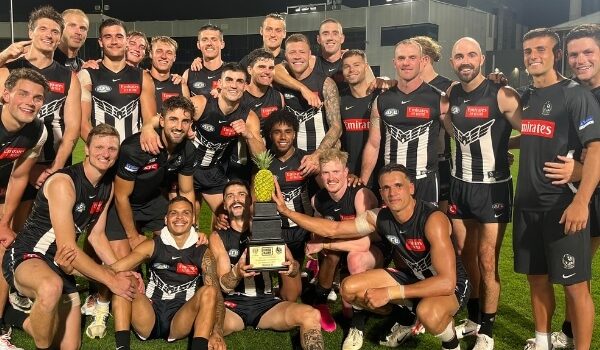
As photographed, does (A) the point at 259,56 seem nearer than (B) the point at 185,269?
No

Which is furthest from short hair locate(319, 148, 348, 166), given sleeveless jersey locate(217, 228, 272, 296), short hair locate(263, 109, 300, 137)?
sleeveless jersey locate(217, 228, 272, 296)

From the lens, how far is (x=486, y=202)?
163 inches

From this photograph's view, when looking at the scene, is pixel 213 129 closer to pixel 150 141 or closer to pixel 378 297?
pixel 150 141

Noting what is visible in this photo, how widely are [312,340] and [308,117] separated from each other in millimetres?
2372

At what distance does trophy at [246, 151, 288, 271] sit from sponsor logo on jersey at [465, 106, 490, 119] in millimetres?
1640

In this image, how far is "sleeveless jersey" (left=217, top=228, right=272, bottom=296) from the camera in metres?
4.12

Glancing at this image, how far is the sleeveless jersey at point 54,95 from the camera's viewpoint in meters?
4.53

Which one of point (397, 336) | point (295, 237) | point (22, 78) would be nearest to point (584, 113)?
point (397, 336)

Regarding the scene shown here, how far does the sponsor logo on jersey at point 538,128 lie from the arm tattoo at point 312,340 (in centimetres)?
195

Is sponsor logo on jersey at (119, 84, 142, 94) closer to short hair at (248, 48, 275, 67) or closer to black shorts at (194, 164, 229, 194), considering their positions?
black shorts at (194, 164, 229, 194)

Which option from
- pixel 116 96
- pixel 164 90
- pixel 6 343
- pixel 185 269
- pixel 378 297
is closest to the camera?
pixel 378 297

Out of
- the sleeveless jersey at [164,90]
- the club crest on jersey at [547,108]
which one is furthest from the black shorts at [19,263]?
the club crest on jersey at [547,108]

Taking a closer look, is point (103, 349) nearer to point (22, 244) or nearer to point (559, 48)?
point (22, 244)

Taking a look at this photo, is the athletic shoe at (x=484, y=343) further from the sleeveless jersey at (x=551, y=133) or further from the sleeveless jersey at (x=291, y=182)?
the sleeveless jersey at (x=291, y=182)
